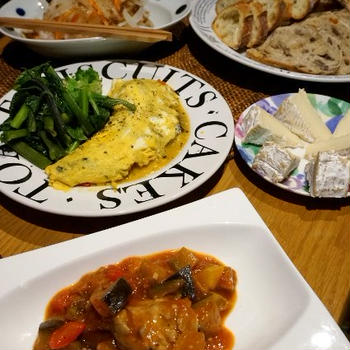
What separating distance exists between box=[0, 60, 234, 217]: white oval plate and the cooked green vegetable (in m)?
0.10

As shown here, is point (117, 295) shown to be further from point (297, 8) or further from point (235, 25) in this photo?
point (297, 8)

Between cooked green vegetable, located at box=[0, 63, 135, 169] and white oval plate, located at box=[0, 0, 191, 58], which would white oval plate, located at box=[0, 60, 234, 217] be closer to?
cooked green vegetable, located at box=[0, 63, 135, 169]

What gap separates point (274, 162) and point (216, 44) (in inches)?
51.2

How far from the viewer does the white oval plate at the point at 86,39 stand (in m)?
2.91

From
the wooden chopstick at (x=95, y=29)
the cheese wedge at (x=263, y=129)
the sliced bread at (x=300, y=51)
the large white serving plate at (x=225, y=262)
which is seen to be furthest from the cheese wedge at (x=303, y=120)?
the wooden chopstick at (x=95, y=29)

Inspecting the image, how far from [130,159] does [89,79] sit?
740 mm

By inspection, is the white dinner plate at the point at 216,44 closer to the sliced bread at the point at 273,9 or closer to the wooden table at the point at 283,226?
the sliced bread at the point at 273,9

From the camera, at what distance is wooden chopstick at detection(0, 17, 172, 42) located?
289 centimetres

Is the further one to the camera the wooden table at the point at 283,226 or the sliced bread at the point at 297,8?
the sliced bread at the point at 297,8

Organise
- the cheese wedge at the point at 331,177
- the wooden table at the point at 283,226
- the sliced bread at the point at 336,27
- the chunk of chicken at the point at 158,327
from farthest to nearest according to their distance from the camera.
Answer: the sliced bread at the point at 336,27 < the cheese wedge at the point at 331,177 < the wooden table at the point at 283,226 < the chunk of chicken at the point at 158,327

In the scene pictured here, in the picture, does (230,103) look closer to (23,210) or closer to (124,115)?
(124,115)

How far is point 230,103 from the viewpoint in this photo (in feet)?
9.23

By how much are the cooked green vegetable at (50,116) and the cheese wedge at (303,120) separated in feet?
2.87

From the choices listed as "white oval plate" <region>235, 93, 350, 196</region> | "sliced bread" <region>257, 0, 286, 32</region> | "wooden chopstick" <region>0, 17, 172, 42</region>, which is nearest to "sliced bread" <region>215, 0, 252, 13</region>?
"sliced bread" <region>257, 0, 286, 32</region>
